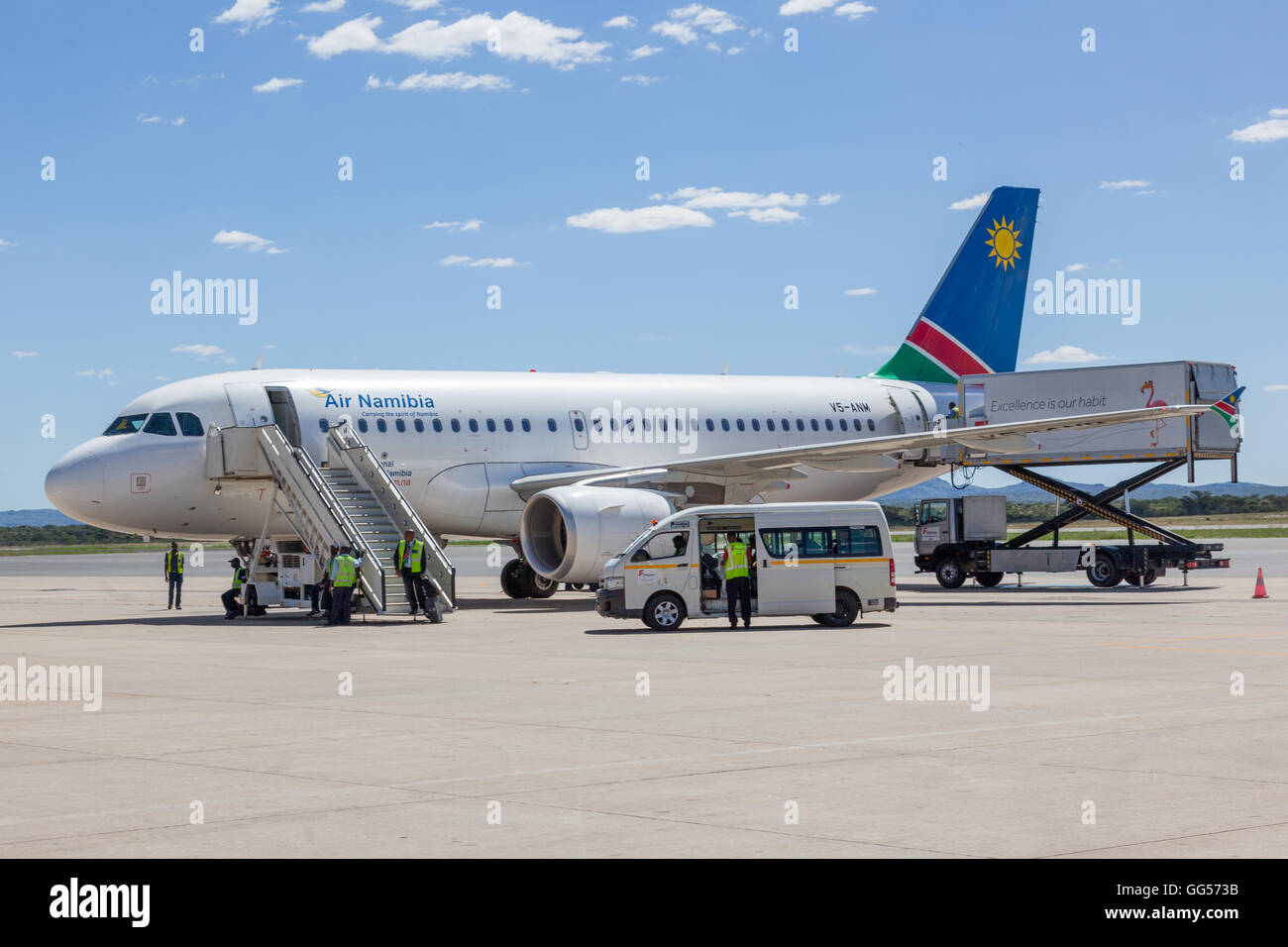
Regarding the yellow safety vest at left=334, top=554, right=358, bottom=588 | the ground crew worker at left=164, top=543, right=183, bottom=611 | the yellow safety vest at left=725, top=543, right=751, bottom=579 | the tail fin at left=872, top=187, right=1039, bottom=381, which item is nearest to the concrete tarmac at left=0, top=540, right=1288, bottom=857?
the yellow safety vest at left=725, top=543, right=751, bottom=579

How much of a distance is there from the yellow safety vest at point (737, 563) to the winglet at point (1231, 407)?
615 inches

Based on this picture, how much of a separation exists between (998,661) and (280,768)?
32.6 feet

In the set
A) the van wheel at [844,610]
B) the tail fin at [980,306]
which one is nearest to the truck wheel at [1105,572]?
the tail fin at [980,306]

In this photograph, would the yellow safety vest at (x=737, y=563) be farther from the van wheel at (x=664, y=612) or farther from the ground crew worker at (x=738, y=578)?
the van wheel at (x=664, y=612)

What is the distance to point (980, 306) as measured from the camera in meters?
39.8

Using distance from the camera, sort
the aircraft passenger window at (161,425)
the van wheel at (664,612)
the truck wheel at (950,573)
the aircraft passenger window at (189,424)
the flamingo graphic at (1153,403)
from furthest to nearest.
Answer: the truck wheel at (950,573), the flamingo graphic at (1153,403), the aircraft passenger window at (189,424), the aircraft passenger window at (161,425), the van wheel at (664,612)

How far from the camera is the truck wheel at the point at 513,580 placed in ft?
113

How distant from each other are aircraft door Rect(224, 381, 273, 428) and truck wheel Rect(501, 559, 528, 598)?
7.37 metres

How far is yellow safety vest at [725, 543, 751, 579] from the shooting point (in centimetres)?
2352

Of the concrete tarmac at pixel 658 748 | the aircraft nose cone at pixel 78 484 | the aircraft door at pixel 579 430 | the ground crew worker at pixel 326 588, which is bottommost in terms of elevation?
the concrete tarmac at pixel 658 748

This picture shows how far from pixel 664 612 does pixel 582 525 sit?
422 centimetres

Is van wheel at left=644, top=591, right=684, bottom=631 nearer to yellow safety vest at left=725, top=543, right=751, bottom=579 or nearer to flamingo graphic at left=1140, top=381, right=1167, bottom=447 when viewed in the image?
yellow safety vest at left=725, top=543, right=751, bottom=579

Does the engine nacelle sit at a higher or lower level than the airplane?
lower

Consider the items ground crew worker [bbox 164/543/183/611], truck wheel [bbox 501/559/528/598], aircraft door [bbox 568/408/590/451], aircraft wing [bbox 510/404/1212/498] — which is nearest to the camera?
aircraft wing [bbox 510/404/1212/498]
